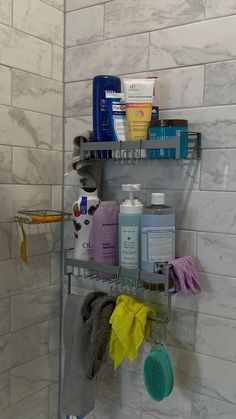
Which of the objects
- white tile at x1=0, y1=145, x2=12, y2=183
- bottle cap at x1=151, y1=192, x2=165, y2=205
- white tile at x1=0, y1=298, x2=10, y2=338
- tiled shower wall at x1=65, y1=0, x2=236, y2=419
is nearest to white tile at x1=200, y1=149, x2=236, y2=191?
tiled shower wall at x1=65, y1=0, x2=236, y2=419

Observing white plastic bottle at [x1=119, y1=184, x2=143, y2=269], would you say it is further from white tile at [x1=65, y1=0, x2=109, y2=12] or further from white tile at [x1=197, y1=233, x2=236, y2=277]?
white tile at [x1=65, y1=0, x2=109, y2=12]

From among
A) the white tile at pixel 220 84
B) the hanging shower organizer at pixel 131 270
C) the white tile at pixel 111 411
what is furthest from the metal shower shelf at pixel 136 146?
the white tile at pixel 111 411

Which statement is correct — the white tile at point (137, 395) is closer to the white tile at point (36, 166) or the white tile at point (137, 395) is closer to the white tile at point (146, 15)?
the white tile at point (36, 166)

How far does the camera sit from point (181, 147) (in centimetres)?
112

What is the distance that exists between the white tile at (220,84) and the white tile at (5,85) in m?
0.56

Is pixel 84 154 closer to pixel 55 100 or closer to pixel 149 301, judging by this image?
pixel 55 100

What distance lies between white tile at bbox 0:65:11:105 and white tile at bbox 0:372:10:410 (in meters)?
0.81

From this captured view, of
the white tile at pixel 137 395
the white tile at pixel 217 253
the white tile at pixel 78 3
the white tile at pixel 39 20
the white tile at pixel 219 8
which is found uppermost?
the white tile at pixel 78 3

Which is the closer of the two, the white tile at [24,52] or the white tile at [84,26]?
the white tile at [24,52]

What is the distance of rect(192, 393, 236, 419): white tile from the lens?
1206 millimetres

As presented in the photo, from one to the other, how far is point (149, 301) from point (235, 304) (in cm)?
27

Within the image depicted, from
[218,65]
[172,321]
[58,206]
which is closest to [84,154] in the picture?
[58,206]

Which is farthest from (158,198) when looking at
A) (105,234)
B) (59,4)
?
(59,4)

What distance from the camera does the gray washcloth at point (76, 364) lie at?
4.32 ft
